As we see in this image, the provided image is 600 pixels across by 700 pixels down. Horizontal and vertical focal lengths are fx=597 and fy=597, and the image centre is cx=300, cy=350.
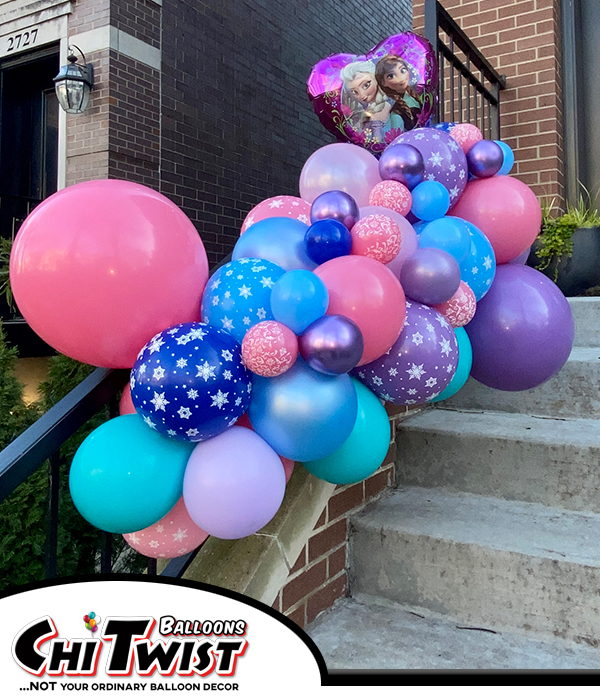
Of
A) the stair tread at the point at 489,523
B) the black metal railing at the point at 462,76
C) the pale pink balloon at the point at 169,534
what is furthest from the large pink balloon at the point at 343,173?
the black metal railing at the point at 462,76

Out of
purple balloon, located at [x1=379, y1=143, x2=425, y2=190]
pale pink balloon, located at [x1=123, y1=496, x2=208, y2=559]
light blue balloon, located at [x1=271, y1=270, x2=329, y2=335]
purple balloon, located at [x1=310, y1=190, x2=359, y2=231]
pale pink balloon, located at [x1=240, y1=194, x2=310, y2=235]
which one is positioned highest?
purple balloon, located at [x1=379, y1=143, x2=425, y2=190]

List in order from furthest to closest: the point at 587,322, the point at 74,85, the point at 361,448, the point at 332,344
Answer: the point at 74,85, the point at 587,322, the point at 361,448, the point at 332,344

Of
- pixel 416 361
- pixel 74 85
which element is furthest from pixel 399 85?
pixel 74 85

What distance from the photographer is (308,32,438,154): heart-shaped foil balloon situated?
1.99m

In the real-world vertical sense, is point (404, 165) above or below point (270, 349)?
above

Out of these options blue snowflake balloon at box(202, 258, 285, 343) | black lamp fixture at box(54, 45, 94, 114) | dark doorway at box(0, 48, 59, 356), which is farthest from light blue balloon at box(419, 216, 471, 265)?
dark doorway at box(0, 48, 59, 356)

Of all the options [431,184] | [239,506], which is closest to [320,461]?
[239,506]

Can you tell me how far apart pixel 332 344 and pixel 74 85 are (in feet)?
A: 18.6

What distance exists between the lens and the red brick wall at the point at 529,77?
3.50 m

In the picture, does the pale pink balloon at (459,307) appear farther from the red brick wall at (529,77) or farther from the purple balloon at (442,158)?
the red brick wall at (529,77)

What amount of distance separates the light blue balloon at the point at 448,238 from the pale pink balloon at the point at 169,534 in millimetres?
750

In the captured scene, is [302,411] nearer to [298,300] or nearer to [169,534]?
[298,300]

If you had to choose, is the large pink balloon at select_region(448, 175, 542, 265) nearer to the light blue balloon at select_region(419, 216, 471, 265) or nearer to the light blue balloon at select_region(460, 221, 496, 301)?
the light blue balloon at select_region(460, 221, 496, 301)

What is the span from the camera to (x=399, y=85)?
6.56 feet
